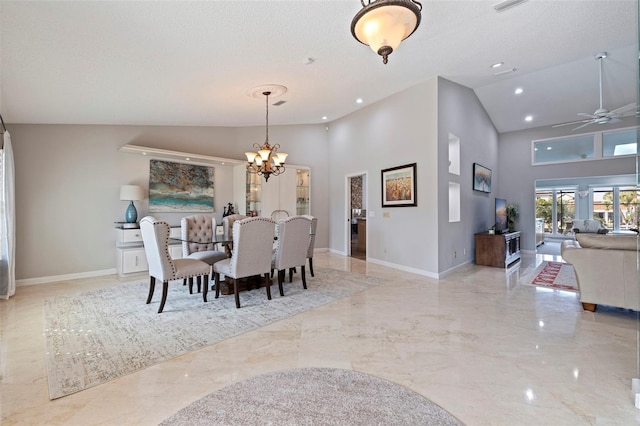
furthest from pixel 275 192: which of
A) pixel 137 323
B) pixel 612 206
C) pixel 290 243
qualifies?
pixel 612 206

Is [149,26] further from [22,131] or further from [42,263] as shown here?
[42,263]

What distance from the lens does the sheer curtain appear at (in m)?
3.58

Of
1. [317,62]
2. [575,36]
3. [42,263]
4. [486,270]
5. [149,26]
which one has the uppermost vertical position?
[575,36]

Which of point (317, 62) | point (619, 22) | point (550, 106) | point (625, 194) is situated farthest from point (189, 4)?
point (625, 194)

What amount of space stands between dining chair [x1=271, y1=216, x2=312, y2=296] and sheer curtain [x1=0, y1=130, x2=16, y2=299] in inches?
136

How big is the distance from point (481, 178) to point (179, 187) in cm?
676

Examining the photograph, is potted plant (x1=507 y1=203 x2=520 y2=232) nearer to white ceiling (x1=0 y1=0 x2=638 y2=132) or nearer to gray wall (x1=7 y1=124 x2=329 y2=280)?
white ceiling (x1=0 y1=0 x2=638 y2=132)

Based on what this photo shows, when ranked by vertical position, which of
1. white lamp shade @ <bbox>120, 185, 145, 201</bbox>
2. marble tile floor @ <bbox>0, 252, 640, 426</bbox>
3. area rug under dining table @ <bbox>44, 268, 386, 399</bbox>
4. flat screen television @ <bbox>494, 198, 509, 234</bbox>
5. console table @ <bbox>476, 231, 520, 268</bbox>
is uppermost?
white lamp shade @ <bbox>120, 185, 145, 201</bbox>

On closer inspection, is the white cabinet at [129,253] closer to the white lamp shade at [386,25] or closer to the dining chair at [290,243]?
the dining chair at [290,243]

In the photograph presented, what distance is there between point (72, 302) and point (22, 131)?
2.95m

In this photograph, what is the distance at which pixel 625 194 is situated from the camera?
8.77 meters

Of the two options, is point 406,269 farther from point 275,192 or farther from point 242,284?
point 275,192

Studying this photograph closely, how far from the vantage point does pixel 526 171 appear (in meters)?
7.79

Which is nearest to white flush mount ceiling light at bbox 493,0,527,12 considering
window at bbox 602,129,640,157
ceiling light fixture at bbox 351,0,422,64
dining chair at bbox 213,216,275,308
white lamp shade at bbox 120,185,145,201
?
ceiling light fixture at bbox 351,0,422,64
